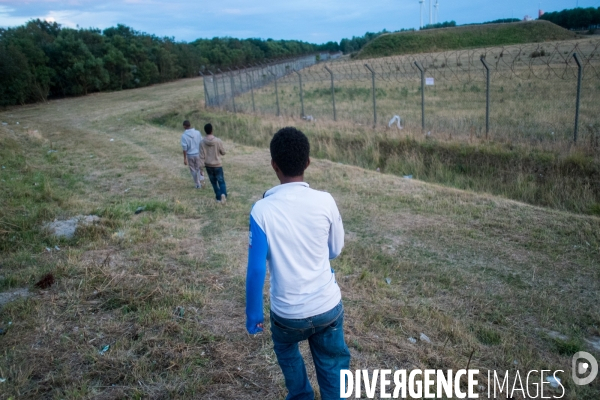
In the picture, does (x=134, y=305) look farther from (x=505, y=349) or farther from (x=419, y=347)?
(x=505, y=349)

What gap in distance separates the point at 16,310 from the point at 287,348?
306 cm

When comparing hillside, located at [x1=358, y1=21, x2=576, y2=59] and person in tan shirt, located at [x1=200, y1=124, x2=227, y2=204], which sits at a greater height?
hillside, located at [x1=358, y1=21, x2=576, y2=59]

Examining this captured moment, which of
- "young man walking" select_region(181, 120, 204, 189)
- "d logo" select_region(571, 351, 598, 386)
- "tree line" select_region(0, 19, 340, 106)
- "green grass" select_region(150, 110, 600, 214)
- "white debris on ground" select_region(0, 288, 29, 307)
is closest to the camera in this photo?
"d logo" select_region(571, 351, 598, 386)

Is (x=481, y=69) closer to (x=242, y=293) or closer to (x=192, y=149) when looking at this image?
(x=192, y=149)

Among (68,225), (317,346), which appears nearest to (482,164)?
(68,225)

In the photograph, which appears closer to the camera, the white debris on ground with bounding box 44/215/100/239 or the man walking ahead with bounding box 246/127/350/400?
the man walking ahead with bounding box 246/127/350/400

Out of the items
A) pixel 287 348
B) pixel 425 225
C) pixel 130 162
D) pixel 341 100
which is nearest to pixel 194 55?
pixel 341 100

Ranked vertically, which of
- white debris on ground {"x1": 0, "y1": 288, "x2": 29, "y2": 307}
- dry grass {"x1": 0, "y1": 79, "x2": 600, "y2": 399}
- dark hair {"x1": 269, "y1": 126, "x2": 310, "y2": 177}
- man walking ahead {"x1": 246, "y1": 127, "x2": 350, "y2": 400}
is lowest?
dry grass {"x1": 0, "y1": 79, "x2": 600, "y2": 399}

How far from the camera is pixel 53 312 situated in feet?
13.5

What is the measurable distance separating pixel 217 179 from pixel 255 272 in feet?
19.1

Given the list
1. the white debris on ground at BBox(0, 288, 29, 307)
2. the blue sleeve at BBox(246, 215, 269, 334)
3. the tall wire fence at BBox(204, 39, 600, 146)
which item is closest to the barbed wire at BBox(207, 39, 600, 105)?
the tall wire fence at BBox(204, 39, 600, 146)

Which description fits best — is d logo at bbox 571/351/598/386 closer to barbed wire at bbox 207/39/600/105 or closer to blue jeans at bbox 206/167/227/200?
blue jeans at bbox 206/167/227/200

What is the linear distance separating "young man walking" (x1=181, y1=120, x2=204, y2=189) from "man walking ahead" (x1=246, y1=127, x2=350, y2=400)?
20.6 feet

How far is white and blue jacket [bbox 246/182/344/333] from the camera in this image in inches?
86.7
